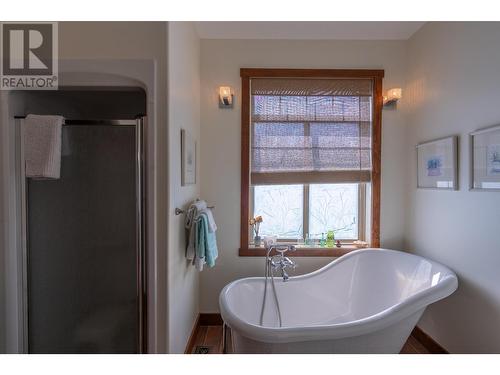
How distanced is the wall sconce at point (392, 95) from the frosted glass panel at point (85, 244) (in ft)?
6.71

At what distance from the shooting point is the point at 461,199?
158 cm

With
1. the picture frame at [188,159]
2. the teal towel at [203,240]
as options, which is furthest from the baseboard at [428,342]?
the picture frame at [188,159]

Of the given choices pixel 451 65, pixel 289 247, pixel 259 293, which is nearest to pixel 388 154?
pixel 451 65

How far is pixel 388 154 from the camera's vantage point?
2.19 meters

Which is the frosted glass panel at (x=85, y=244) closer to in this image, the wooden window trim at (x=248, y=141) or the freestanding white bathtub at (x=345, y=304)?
the freestanding white bathtub at (x=345, y=304)

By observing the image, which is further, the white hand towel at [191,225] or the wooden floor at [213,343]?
the wooden floor at [213,343]

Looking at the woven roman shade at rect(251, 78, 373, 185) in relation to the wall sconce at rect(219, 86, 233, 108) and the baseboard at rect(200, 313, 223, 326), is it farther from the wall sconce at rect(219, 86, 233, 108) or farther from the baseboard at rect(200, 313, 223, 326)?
the baseboard at rect(200, 313, 223, 326)

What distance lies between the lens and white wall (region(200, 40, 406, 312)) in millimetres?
2145

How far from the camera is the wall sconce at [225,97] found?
2.02m

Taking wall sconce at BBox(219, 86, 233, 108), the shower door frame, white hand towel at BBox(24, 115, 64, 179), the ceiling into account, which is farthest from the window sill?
the ceiling

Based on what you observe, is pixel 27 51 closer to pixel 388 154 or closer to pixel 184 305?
pixel 184 305

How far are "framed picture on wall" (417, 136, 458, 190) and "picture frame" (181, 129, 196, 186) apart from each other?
1775 millimetres

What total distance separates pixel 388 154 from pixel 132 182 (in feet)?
6.89
